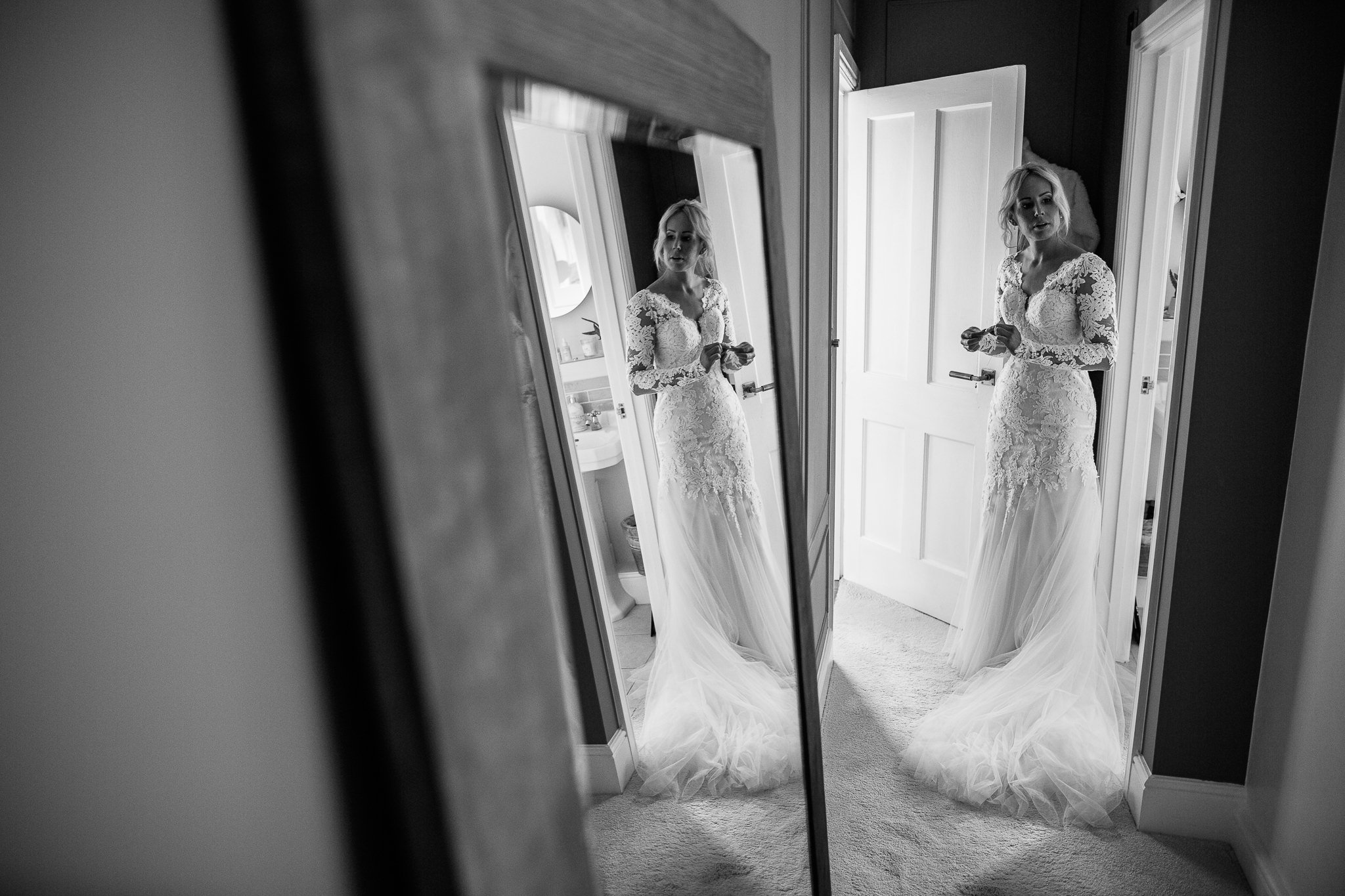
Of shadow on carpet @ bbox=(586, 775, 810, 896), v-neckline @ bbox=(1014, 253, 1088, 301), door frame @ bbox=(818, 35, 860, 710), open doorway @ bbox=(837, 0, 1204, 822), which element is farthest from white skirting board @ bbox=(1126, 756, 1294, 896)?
v-neckline @ bbox=(1014, 253, 1088, 301)

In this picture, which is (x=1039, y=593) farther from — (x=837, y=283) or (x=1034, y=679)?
(x=837, y=283)

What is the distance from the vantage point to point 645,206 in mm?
760

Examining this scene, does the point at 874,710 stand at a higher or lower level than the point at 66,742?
lower

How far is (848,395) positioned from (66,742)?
11.0ft

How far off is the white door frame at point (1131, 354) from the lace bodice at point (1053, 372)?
0.52 feet

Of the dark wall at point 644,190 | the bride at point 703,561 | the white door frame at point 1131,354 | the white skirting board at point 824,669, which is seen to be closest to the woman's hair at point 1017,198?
the white door frame at point 1131,354

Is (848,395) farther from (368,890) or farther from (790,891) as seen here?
(368,890)

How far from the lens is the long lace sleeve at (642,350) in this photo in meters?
0.73

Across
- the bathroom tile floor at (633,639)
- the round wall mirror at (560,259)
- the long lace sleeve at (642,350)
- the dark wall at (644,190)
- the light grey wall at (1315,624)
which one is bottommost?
the light grey wall at (1315,624)

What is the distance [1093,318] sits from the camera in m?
2.48

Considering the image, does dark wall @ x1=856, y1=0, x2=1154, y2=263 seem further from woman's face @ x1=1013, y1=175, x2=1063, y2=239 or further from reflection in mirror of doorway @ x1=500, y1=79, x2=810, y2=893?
reflection in mirror of doorway @ x1=500, y1=79, x2=810, y2=893

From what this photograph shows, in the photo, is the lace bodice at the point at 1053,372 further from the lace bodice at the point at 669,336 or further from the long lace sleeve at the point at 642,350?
the long lace sleeve at the point at 642,350

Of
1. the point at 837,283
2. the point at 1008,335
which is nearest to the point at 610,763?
the point at 1008,335

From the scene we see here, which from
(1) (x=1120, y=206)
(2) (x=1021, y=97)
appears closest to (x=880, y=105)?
(2) (x=1021, y=97)
